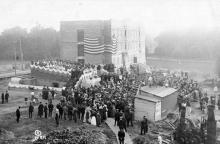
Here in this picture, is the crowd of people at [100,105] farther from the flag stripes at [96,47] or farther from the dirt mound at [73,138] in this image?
the flag stripes at [96,47]

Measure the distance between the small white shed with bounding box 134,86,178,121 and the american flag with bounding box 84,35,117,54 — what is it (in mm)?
16706

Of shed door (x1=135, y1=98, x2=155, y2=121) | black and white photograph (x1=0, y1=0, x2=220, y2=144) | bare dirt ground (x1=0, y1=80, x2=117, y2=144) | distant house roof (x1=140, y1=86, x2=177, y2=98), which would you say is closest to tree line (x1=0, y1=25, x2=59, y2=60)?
black and white photograph (x1=0, y1=0, x2=220, y2=144)

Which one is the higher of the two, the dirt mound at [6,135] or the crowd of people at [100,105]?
the crowd of people at [100,105]

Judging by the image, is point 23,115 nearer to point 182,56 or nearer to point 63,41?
point 63,41

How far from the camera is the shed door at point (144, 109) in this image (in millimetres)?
23973

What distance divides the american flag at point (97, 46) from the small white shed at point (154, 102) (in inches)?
658

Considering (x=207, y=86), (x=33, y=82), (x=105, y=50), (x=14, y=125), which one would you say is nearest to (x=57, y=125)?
(x=14, y=125)

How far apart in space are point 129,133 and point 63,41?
30.2 m

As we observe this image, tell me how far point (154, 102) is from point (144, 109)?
110 centimetres

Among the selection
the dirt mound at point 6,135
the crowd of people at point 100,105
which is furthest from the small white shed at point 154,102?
the dirt mound at point 6,135

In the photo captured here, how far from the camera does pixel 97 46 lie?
44531 millimetres

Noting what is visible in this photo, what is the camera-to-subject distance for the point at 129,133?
20.4 metres

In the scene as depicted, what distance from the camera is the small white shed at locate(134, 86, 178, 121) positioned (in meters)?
24.0

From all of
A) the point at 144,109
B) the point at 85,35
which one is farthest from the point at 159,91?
the point at 85,35
